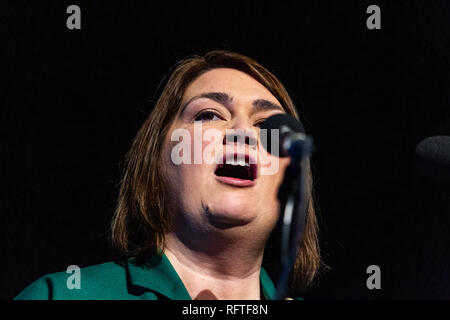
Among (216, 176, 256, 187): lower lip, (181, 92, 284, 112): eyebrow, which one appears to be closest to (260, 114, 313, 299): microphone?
(216, 176, 256, 187): lower lip

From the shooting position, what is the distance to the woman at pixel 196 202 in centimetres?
198

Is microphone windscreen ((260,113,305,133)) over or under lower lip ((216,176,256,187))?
over

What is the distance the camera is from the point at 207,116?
7.18ft

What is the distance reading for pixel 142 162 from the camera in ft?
7.61

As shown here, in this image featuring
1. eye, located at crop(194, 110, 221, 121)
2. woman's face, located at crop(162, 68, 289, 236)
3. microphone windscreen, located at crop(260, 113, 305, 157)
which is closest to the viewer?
microphone windscreen, located at crop(260, 113, 305, 157)

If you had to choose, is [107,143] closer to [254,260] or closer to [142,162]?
[142,162]

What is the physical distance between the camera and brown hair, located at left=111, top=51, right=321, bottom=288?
2.18 meters

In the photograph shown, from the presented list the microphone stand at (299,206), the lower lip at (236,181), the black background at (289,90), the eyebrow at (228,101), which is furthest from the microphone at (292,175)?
the black background at (289,90)

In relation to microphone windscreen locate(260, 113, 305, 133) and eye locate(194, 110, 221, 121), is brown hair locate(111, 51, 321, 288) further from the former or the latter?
microphone windscreen locate(260, 113, 305, 133)

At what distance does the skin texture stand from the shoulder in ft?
0.77

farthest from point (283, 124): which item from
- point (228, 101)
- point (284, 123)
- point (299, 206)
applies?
point (228, 101)

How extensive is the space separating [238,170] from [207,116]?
25 cm

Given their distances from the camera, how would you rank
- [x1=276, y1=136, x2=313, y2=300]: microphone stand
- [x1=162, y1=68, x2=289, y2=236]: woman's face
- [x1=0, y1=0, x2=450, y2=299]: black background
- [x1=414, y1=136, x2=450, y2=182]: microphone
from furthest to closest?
1. [x1=0, y1=0, x2=450, y2=299]: black background
2. [x1=162, y1=68, x2=289, y2=236]: woman's face
3. [x1=414, y1=136, x2=450, y2=182]: microphone
4. [x1=276, y1=136, x2=313, y2=300]: microphone stand
